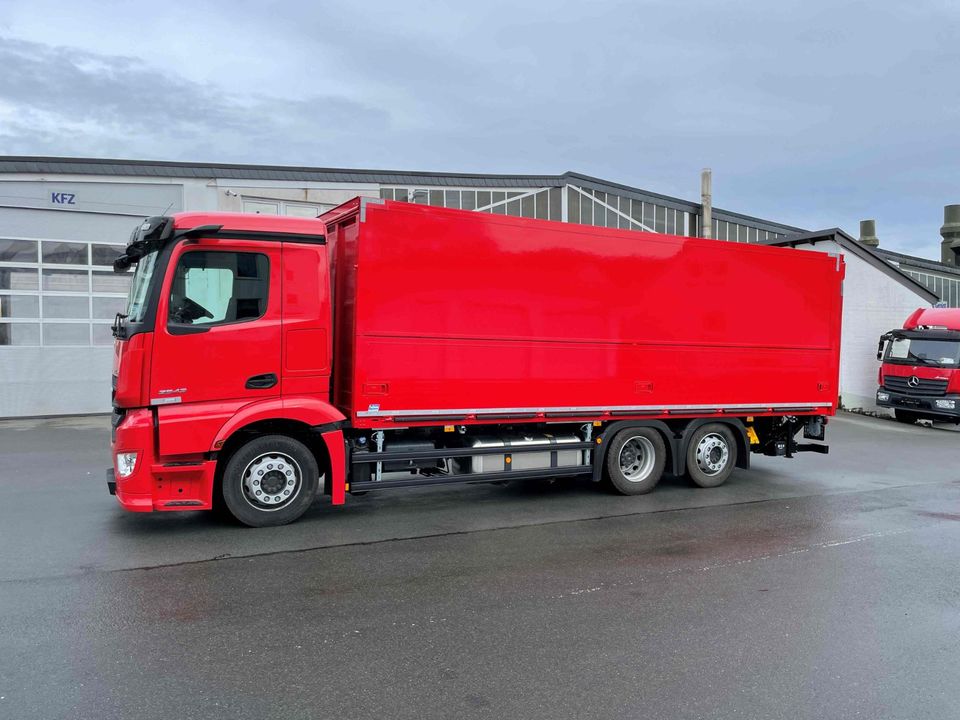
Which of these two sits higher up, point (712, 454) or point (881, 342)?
point (881, 342)

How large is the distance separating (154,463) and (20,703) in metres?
3.25

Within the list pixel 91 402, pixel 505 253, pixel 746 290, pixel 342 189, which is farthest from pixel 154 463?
pixel 342 189

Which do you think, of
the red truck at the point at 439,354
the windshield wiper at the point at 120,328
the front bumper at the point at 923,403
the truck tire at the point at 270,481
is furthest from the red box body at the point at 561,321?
the front bumper at the point at 923,403

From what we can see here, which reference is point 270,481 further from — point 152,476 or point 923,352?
point 923,352

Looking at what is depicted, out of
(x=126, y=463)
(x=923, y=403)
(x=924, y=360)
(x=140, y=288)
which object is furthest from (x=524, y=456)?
(x=924, y=360)

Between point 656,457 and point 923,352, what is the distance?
14528 millimetres

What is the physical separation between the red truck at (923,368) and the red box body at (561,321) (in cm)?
1130

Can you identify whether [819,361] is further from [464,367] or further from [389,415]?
[389,415]

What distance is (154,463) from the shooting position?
22.4ft

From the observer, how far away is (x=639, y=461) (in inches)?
379

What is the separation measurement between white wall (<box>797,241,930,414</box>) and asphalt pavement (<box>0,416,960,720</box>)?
52.5 ft

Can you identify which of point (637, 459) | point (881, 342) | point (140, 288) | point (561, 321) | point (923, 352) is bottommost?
point (637, 459)

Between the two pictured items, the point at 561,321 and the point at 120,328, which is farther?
the point at 561,321

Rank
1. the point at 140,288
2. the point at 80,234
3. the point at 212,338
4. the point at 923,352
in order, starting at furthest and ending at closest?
the point at 923,352 → the point at 80,234 → the point at 140,288 → the point at 212,338
